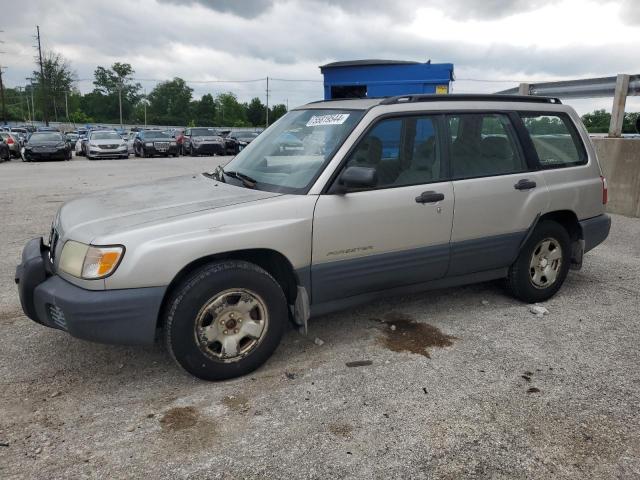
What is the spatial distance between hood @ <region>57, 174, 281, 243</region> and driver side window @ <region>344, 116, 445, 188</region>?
2.44 feet

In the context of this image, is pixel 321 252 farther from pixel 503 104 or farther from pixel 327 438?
pixel 503 104

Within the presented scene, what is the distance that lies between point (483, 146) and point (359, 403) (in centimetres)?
232

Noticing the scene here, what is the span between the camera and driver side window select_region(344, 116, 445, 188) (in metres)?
3.74

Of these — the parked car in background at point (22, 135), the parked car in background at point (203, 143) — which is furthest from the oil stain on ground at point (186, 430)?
the parked car in background at point (22, 135)

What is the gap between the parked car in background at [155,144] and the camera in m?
26.2

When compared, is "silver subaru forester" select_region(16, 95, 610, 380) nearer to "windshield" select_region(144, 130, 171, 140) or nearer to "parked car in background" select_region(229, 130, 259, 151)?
"windshield" select_region(144, 130, 171, 140)

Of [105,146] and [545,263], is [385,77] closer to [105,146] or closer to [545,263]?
[545,263]

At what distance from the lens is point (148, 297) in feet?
9.80

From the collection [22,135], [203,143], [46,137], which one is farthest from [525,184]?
[22,135]

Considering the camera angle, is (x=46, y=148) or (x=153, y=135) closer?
(x=46, y=148)

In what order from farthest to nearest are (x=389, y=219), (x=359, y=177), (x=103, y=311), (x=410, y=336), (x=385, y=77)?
1. (x=385, y=77)
2. (x=410, y=336)
3. (x=389, y=219)
4. (x=359, y=177)
5. (x=103, y=311)

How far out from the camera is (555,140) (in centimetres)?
473

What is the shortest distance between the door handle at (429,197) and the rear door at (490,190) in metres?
0.19

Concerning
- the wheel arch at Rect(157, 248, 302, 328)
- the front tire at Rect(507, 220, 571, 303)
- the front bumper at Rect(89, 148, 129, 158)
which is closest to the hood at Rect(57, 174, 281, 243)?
the wheel arch at Rect(157, 248, 302, 328)
